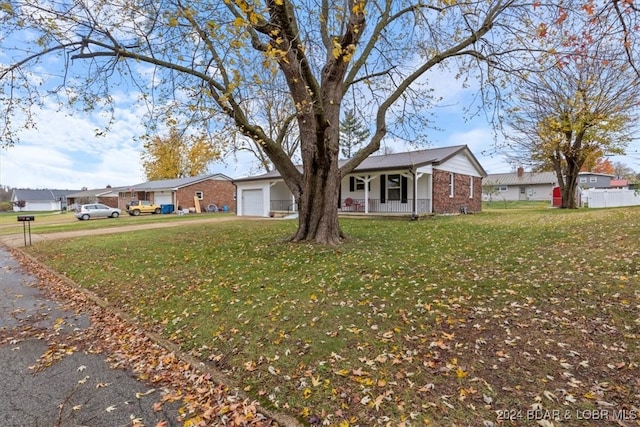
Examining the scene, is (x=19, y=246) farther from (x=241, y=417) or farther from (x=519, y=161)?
(x=519, y=161)

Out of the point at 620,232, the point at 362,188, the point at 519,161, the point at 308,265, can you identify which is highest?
the point at 519,161

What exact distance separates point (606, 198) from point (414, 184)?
14595 mm

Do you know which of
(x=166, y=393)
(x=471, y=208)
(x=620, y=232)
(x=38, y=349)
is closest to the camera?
(x=166, y=393)

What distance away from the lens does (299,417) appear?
2.74 m

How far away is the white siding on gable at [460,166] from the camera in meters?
18.9

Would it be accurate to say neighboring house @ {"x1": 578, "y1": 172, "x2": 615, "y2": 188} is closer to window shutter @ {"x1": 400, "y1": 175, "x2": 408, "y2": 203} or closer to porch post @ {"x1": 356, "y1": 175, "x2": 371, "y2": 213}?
window shutter @ {"x1": 400, "y1": 175, "x2": 408, "y2": 203}

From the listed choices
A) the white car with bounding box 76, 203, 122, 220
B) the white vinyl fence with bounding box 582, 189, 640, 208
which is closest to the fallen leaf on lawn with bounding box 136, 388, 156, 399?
the white vinyl fence with bounding box 582, 189, 640, 208

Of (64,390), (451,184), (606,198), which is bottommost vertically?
(64,390)

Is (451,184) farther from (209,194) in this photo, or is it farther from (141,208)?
(141,208)

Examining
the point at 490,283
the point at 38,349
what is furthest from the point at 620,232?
the point at 38,349

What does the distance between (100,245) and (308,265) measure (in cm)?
905

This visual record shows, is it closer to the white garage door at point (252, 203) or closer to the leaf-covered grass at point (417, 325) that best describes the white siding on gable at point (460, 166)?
the leaf-covered grass at point (417, 325)

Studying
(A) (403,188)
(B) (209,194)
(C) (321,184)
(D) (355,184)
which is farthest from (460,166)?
(B) (209,194)

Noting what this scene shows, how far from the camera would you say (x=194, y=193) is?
35.7 meters
